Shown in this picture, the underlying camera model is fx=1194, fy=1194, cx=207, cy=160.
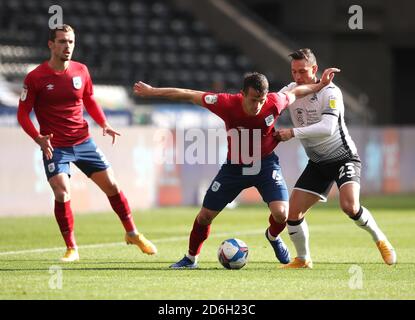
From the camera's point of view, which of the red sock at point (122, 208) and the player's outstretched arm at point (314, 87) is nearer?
the player's outstretched arm at point (314, 87)

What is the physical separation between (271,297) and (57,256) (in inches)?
158

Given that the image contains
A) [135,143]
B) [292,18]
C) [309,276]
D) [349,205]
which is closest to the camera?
[309,276]

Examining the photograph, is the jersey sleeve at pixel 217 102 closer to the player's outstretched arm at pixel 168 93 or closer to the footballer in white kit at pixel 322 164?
the player's outstretched arm at pixel 168 93

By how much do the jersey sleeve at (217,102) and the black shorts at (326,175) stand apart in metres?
1.23

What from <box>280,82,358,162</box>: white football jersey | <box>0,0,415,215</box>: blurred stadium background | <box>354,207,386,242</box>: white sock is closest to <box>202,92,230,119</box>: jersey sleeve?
<box>280,82,358,162</box>: white football jersey

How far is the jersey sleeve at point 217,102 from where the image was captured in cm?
1062

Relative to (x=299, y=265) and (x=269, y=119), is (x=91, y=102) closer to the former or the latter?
(x=269, y=119)

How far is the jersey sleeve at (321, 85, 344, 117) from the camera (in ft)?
36.6

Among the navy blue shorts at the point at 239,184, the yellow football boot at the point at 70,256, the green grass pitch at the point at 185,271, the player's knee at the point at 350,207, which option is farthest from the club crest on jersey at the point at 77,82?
the player's knee at the point at 350,207

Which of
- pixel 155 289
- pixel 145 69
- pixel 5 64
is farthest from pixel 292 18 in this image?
pixel 155 289

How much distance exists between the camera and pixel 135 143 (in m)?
21.1

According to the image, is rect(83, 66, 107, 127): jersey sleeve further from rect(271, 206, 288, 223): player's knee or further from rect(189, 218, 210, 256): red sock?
rect(271, 206, 288, 223): player's knee

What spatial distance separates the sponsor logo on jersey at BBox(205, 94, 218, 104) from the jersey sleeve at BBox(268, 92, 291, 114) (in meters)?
0.55

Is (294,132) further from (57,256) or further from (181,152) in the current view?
(181,152)
